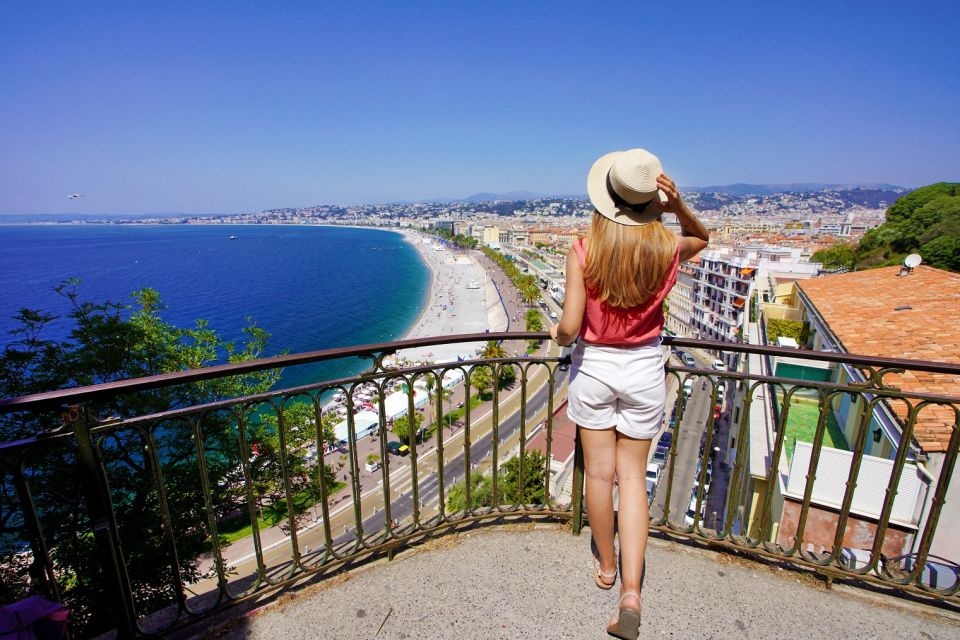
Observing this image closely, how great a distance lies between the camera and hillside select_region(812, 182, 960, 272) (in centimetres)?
2495

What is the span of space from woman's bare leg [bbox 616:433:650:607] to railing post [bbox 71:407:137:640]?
81.9 inches

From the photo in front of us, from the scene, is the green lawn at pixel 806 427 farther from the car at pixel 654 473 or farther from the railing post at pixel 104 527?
the railing post at pixel 104 527

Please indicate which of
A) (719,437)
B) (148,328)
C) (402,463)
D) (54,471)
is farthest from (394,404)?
(54,471)

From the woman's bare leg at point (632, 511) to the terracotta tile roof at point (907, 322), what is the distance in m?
4.57

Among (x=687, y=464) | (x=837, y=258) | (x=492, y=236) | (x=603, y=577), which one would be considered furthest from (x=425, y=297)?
(x=492, y=236)

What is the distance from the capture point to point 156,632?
218 centimetres

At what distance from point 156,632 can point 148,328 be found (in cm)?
995

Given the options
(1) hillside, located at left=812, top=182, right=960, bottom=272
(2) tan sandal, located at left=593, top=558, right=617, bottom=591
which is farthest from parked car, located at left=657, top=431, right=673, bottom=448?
(2) tan sandal, located at left=593, top=558, right=617, bottom=591

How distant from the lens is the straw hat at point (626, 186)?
70.4 inches

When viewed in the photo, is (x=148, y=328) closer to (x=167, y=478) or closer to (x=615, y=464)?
(x=167, y=478)

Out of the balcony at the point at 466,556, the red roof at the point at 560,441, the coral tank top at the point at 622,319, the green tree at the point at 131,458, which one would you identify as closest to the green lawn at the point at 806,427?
the balcony at the point at 466,556

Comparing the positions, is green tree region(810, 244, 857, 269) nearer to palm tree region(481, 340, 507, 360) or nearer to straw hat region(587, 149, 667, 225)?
palm tree region(481, 340, 507, 360)

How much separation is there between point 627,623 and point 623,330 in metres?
1.29

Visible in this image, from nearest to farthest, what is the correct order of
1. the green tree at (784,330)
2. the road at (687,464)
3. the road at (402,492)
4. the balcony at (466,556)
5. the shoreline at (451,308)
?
the balcony at (466,556) < the green tree at (784,330) < the road at (687,464) < the road at (402,492) < the shoreline at (451,308)
